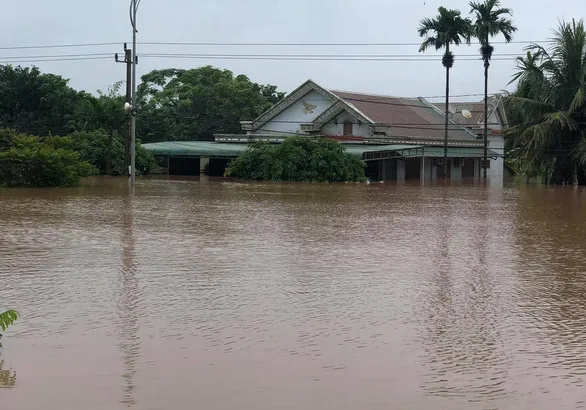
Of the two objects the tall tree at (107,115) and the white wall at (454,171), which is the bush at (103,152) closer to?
the tall tree at (107,115)

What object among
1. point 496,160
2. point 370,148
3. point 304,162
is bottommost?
point 304,162

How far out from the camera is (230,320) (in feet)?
25.9

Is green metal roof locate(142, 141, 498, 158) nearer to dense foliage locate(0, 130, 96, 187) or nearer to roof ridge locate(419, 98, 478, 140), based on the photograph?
roof ridge locate(419, 98, 478, 140)

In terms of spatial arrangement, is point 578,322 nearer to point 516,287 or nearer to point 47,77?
point 516,287

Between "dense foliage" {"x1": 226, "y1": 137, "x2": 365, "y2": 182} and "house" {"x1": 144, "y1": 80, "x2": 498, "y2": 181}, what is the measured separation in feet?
11.8

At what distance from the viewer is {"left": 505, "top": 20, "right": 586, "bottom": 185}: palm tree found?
38.2 meters

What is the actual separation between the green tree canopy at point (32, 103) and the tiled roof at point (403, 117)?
18.9 m

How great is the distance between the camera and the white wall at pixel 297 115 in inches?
2036

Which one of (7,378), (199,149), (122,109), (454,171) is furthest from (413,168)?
(7,378)

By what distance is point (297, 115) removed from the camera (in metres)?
52.4

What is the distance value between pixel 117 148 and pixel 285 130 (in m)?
11.1

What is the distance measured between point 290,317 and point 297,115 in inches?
1766

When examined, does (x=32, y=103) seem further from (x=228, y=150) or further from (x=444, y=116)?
(x=444, y=116)

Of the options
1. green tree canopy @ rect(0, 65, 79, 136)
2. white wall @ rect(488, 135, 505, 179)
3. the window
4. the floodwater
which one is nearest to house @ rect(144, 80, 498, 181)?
the window
